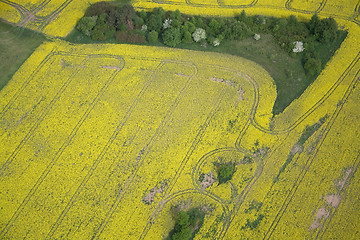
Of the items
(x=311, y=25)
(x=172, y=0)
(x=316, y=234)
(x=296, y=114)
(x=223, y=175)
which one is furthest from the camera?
(x=172, y=0)

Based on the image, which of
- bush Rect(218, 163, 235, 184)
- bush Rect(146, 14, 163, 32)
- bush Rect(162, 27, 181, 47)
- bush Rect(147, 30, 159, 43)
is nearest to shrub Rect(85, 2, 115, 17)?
bush Rect(146, 14, 163, 32)

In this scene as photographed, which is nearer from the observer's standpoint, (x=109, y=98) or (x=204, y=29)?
(x=109, y=98)

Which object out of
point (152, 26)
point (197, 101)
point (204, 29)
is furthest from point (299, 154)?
point (152, 26)

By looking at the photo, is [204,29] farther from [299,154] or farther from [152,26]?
[299,154]

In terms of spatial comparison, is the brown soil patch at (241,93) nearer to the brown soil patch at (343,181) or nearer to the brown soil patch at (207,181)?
the brown soil patch at (207,181)

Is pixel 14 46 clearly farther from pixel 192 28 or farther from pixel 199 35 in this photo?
pixel 199 35

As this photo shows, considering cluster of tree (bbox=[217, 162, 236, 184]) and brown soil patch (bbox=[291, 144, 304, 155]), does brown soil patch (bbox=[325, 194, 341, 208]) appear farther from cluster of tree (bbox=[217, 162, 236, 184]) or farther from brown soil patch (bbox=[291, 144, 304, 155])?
cluster of tree (bbox=[217, 162, 236, 184])
